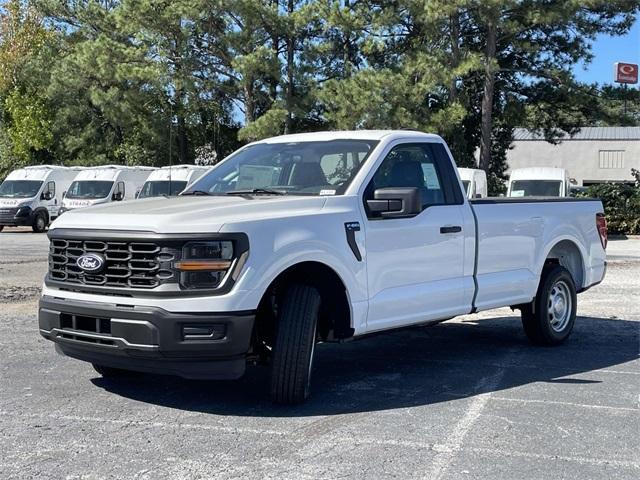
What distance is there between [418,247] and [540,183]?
69.8ft

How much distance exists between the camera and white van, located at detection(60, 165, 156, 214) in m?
28.5

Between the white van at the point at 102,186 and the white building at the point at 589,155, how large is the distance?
133 feet

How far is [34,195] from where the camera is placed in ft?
97.7

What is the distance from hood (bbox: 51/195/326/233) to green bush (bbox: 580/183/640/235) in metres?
25.7

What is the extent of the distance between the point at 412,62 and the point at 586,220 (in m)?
18.4

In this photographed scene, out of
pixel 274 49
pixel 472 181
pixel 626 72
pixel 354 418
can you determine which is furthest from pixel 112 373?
pixel 626 72

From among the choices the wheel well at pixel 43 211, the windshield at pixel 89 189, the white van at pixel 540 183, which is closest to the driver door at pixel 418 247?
the white van at pixel 540 183

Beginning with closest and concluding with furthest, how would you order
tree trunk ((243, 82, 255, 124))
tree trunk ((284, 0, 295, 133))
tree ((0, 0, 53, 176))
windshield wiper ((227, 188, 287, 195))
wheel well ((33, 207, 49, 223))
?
windshield wiper ((227, 188, 287, 195)) → tree trunk ((284, 0, 295, 133)) → wheel well ((33, 207, 49, 223)) → tree trunk ((243, 82, 255, 124)) → tree ((0, 0, 53, 176))

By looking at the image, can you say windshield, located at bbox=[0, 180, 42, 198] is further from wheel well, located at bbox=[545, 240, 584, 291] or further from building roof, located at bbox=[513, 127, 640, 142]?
building roof, located at bbox=[513, 127, 640, 142]

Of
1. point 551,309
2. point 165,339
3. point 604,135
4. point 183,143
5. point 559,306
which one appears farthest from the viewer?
point 604,135

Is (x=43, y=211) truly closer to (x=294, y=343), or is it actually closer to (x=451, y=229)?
(x=451, y=229)

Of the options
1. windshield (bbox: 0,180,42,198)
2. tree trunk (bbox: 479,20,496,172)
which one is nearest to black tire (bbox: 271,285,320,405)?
tree trunk (bbox: 479,20,496,172)

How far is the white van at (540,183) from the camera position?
26.4m

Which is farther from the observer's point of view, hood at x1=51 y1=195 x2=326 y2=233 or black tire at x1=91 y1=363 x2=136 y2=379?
black tire at x1=91 y1=363 x2=136 y2=379
